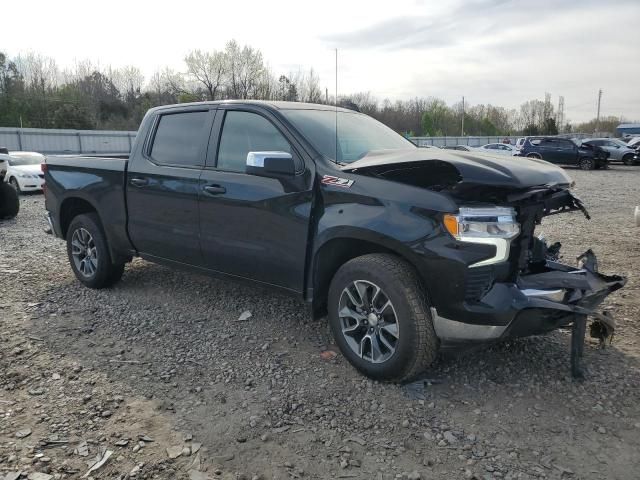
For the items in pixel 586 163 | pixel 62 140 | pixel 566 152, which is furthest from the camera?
pixel 62 140

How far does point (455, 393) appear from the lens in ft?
11.3

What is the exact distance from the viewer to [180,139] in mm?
4809

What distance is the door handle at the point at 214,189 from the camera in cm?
426

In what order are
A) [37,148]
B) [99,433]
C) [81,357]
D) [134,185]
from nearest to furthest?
[99,433], [81,357], [134,185], [37,148]

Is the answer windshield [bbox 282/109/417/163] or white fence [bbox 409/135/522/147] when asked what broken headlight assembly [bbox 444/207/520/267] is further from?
white fence [bbox 409/135/522/147]

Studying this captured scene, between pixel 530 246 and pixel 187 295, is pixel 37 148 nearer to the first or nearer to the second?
pixel 187 295

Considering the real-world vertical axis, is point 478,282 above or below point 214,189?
below

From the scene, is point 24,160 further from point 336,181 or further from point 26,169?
point 336,181

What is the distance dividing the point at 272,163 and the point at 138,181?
6.27ft

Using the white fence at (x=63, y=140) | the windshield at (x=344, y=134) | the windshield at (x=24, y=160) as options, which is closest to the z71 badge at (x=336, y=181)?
the windshield at (x=344, y=134)

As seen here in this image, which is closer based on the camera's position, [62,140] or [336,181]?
[336,181]

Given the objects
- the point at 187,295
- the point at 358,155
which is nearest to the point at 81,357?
the point at 187,295

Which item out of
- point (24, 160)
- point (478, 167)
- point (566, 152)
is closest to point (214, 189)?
point (478, 167)

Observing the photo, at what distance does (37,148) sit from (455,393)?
3370 centimetres
